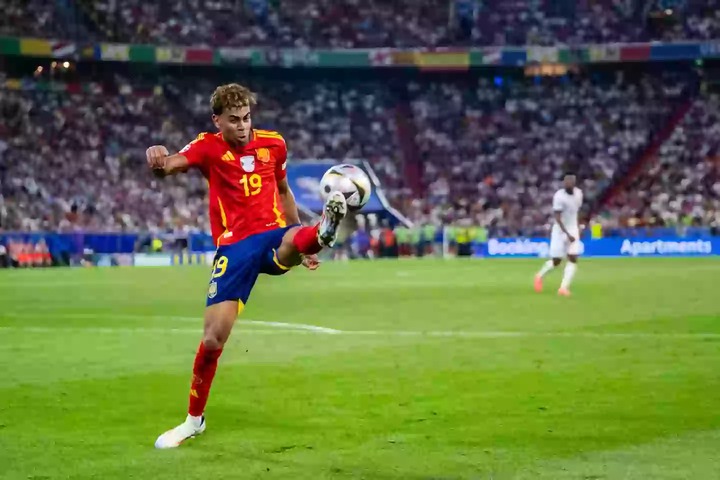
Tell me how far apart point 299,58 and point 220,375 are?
48941 millimetres

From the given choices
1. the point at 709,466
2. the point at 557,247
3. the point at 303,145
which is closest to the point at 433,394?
the point at 709,466

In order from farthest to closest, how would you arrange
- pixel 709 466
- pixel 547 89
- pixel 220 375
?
pixel 547 89
pixel 220 375
pixel 709 466

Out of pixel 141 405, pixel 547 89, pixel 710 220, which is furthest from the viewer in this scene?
pixel 547 89

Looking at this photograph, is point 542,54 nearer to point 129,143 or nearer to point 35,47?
point 129,143

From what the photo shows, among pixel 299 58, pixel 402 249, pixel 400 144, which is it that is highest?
pixel 299 58

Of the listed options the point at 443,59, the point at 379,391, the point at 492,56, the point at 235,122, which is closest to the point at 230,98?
the point at 235,122

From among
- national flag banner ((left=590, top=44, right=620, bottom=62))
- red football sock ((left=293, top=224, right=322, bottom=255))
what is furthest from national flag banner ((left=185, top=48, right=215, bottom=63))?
red football sock ((left=293, top=224, right=322, bottom=255))

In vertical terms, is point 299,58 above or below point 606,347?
above

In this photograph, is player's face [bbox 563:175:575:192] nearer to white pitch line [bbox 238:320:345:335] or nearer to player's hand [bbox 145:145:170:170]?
white pitch line [bbox 238:320:345:335]

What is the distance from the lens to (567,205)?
23.3 m

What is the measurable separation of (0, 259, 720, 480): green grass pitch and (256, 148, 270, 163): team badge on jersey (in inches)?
74.7

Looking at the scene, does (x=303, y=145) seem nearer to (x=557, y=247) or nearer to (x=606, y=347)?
(x=557, y=247)

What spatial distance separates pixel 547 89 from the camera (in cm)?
6128

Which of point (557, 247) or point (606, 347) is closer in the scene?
point (606, 347)
